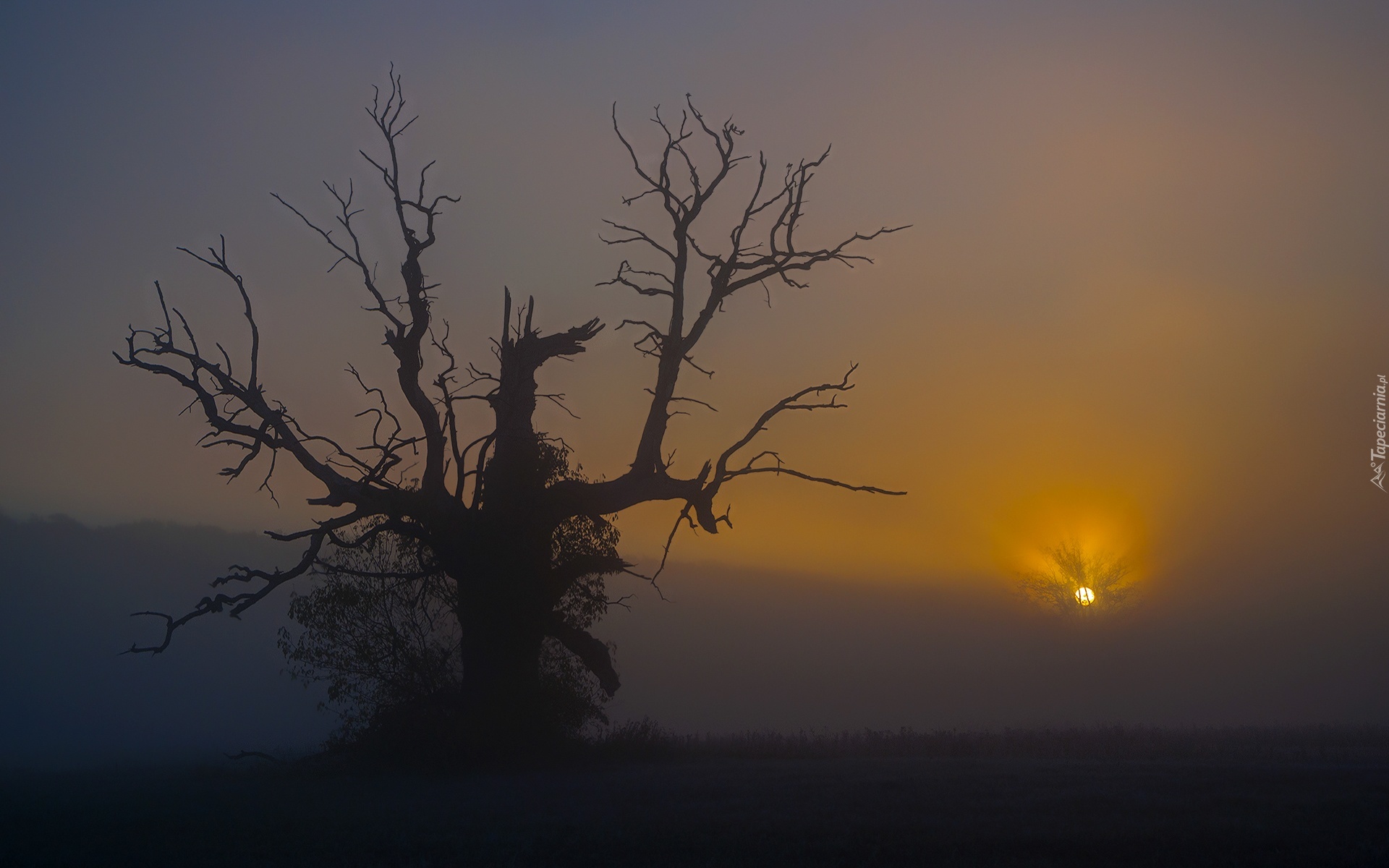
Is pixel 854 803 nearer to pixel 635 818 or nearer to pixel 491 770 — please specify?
pixel 635 818

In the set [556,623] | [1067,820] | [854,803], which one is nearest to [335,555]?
[556,623]

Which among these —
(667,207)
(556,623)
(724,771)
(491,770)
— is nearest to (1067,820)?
(724,771)

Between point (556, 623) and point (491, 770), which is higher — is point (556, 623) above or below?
above

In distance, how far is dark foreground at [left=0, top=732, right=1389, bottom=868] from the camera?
8688 millimetres

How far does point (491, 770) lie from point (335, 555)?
19.3 feet

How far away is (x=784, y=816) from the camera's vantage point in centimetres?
1054

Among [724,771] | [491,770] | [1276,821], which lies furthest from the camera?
[491,770]

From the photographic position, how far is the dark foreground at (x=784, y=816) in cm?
869

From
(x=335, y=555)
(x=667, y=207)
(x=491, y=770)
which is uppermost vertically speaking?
(x=667, y=207)

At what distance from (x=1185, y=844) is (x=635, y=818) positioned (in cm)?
571

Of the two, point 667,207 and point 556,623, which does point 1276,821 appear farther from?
point 667,207

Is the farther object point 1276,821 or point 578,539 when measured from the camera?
point 578,539

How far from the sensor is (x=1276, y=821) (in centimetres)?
909

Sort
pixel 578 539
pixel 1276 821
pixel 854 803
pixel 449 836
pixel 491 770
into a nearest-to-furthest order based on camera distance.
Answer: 1. pixel 1276 821
2. pixel 449 836
3. pixel 854 803
4. pixel 491 770
5. pixel 578 539
